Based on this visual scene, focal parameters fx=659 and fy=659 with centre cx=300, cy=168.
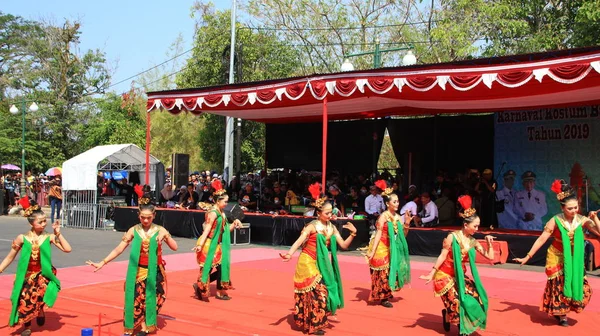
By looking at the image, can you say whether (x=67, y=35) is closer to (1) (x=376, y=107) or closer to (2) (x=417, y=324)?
(1) (x=376, y=107)

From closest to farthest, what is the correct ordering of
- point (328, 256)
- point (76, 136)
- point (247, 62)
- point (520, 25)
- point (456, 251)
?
point (456, 251) → point (328, 256) → point (520, 25) → point (247, 62) → point (76, 136)

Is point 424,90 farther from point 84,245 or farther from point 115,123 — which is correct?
point 115,123

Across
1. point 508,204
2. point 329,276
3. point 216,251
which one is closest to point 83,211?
point 216,251

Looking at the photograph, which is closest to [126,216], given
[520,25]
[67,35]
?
[520,25]

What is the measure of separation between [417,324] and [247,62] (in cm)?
2070

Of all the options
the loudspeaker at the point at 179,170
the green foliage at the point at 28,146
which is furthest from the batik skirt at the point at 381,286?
the green foliage at the point at 28,146

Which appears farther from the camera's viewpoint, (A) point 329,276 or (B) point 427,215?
(B) point 427,215

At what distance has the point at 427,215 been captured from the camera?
13789mm

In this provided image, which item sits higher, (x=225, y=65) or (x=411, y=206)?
(x=225, y=65)

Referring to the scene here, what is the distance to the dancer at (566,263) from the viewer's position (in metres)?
7.27

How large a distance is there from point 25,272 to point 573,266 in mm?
5891

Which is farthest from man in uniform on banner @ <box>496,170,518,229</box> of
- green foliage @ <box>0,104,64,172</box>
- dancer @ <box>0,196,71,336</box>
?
green foliage @ <box>0,104,64,172</box>

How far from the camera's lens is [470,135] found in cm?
1730

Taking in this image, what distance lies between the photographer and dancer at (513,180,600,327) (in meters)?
7.27
